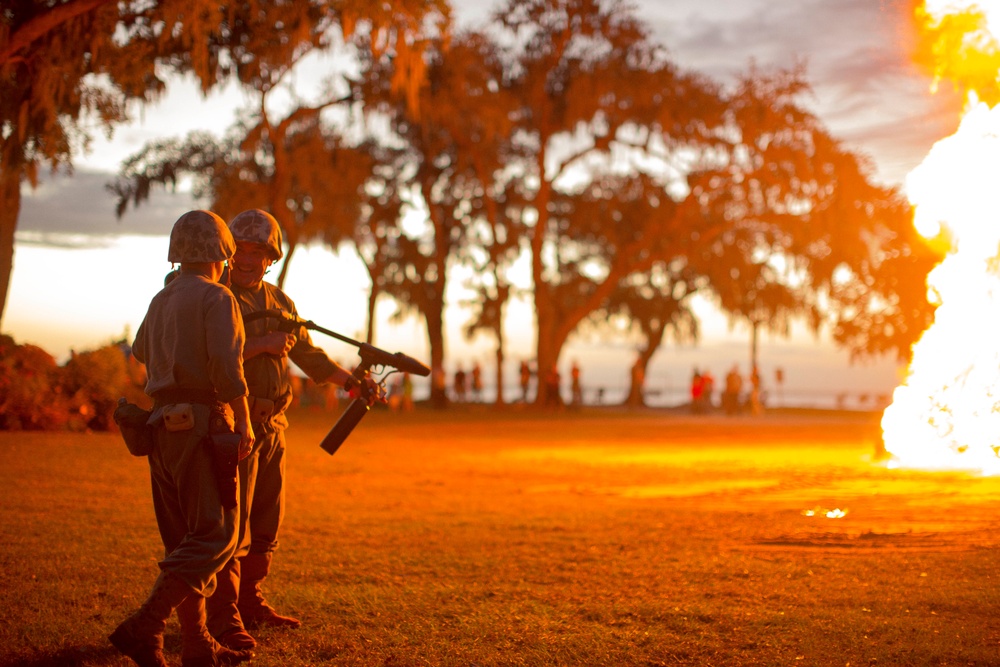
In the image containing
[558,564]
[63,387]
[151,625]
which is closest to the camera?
[151,625]

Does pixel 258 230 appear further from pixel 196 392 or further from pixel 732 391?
pixel 732 391

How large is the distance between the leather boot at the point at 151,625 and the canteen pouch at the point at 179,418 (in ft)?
1.98

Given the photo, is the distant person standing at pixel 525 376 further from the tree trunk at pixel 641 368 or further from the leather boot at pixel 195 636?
the leather boot at pixel 195 636

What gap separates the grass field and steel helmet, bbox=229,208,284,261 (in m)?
1.96

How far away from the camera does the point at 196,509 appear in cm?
432

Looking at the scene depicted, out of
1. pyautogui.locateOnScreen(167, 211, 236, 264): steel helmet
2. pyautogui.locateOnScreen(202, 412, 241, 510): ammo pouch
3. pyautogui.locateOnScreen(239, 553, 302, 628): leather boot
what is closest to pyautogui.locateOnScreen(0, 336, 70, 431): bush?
pyautogui.locateOnScreen(239, 553, 302, 628): leather boot

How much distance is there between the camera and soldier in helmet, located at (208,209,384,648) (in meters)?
4.82

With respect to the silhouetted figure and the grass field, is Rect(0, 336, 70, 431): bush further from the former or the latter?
the silhouetted figure

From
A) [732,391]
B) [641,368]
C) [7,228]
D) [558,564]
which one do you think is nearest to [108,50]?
[7,228]

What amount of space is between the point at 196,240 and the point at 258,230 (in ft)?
1.89

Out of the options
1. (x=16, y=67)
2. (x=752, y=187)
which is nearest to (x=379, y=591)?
(x=16, y=67)

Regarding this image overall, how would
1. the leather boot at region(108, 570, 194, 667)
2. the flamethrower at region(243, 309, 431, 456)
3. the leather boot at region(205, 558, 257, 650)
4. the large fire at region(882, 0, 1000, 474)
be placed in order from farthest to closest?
the large fire at region(882, 0, 1000, 474), the flamethrower at region(243, 309, 431, 456), the leather boot at region(205, 558, 257, 650), the leather boot at region(108, 570, 194, 667)

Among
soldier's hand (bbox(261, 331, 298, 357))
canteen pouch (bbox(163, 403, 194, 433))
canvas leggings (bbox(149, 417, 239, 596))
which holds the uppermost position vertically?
soldier's hand (bbox(261, 331, 298, 357))

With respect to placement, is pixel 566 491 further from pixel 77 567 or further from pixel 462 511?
pixel 77 567
